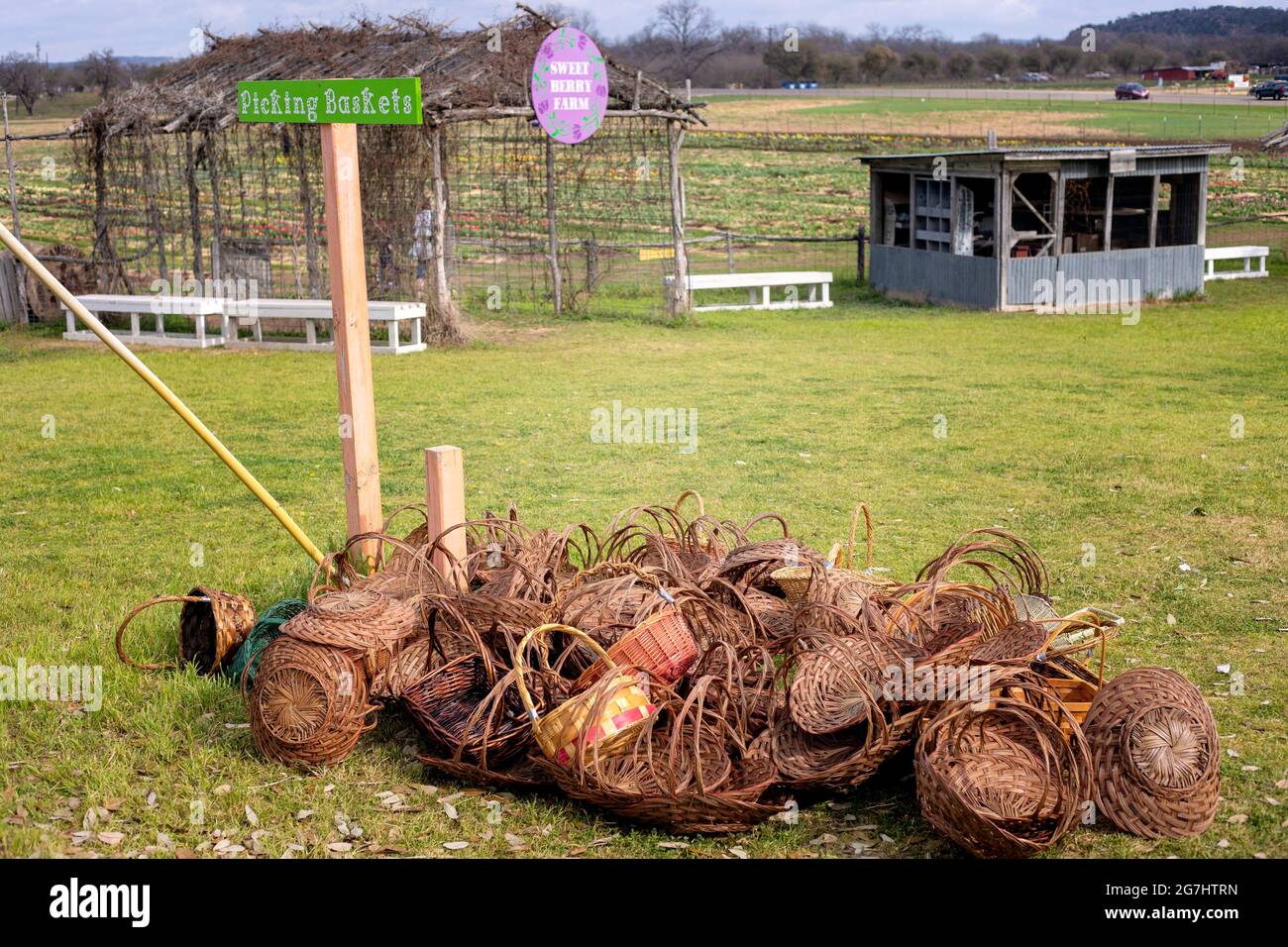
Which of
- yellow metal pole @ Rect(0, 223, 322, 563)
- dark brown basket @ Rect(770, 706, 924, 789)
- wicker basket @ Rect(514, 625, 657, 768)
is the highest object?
yellow metal pole @ Rect(0, 223, 322, 563)

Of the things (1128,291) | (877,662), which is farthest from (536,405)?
(1128,291)

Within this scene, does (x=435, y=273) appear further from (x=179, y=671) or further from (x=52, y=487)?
(x=179, y=671)

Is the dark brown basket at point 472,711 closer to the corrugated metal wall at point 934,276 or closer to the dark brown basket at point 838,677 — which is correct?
the dark brown basket at point 838,677

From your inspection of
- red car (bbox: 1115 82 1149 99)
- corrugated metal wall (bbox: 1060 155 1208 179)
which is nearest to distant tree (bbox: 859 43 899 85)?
red car (bbox: 1115 82 1149 99)

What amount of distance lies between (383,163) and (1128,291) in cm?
1169

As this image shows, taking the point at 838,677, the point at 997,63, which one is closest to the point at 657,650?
the point at 838,677

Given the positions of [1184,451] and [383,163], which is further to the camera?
[383,163]

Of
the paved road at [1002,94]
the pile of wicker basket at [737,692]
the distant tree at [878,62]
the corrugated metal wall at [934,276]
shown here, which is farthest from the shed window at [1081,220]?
the distant tree at [878,62]

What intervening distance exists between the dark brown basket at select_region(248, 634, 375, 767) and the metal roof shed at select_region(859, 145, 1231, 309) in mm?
15902

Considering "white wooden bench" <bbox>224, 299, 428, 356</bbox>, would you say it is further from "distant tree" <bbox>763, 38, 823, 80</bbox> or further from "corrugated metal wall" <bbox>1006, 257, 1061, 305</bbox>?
"distant tree" <bbox>763, 38, 823, 80</bbox>

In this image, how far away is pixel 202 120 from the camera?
1719 cm

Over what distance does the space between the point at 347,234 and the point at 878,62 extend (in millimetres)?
90600

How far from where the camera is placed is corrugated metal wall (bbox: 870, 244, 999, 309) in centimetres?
1967

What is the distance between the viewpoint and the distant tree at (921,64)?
297ft
